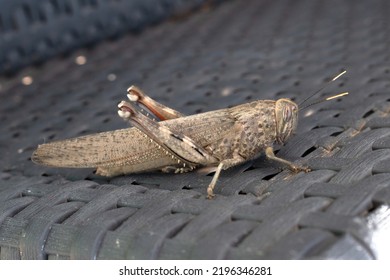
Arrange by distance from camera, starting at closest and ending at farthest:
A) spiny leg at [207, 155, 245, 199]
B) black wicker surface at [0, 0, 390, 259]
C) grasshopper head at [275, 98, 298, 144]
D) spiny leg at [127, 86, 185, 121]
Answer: black wicker surface at [0, 0, 390, 259] < spiny leg at [207, 155, 245, 199] < grasshopper head at [275, 98, 298, 144] < spiny leg at [127, 86, 185, 121]

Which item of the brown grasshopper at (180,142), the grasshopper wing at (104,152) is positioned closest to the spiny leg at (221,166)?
the brown grasshopper at (180,142)

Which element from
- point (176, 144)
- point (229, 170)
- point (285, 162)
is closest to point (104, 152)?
point (176, 144)

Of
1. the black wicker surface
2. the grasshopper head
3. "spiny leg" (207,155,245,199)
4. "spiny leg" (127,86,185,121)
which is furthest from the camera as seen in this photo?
"spiny leg" (127,86,185,121)

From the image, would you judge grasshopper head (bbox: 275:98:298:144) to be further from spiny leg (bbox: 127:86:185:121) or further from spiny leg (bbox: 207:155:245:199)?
spiny leg (bbox: 127:86:185:121)

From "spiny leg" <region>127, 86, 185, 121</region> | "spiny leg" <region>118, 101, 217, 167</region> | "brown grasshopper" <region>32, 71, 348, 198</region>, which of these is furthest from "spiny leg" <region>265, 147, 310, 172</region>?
"spiny leg" <region>127, 86, 185, 121</region>

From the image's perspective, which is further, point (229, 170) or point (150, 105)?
A: point (150, 105)

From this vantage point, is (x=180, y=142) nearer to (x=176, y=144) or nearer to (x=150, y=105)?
(x=176, y=144)

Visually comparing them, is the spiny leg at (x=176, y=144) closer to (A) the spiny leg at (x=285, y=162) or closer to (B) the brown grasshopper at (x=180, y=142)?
(B) the brown grasshopper at (x=180, y=142)
